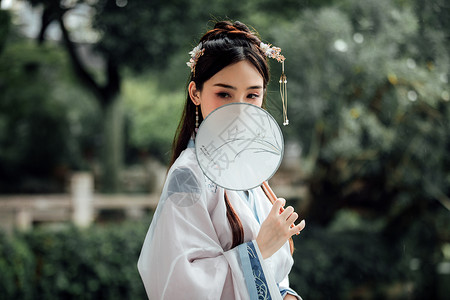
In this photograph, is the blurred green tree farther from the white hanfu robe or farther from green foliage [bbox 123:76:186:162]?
green foliage [bbox 123:76:186:162]

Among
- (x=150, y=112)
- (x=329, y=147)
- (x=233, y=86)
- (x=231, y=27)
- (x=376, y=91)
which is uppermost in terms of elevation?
(x=231, y=27)

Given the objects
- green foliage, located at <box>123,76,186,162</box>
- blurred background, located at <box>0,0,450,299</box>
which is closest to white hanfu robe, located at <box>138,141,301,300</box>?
blurred background, located at <box>0,0,450,299</box>

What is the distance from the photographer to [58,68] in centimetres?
897

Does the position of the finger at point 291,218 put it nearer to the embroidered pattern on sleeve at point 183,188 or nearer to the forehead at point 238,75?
the embroidered pattern on sleeve at point 183,188

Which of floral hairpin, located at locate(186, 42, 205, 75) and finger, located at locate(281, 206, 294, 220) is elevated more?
floral hairpin, located at locate(186, 42, 205, 75)

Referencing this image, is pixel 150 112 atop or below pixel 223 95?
below

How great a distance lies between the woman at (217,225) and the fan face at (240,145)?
0.30 ft

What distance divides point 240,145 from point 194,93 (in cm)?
25

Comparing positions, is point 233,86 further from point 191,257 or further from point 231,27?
point 191,257

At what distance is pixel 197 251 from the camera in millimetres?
1104

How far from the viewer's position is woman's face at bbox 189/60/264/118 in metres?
1.19

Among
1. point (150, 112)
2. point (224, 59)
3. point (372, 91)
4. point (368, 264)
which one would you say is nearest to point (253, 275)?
point (224, 59)

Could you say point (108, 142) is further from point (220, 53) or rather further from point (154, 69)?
point (220, 53)

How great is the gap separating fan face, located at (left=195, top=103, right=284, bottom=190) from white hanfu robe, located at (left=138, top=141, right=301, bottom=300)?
10 cm
